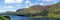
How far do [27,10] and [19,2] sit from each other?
0.18m

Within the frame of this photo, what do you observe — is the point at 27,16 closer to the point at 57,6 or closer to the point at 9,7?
the point at 9,7

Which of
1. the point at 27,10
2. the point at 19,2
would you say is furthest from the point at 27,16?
the point at 19,2

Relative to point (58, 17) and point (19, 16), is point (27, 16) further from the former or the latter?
point (58, 17)

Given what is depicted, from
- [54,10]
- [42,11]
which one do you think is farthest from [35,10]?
[54,10]

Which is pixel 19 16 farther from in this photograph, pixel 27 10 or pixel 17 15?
pixel 27 10

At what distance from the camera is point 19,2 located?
178 cm

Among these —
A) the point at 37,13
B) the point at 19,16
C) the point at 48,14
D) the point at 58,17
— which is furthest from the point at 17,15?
the point at 58,17

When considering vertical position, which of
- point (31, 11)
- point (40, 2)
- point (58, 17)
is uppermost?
point (40, 2)

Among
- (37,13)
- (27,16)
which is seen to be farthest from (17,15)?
(37,13)

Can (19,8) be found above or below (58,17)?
above

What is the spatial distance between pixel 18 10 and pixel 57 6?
23.8 inches

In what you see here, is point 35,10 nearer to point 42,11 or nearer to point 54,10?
point 42,11

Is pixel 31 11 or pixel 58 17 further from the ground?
pixel 31 11

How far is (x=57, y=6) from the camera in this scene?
1715 millimetres
